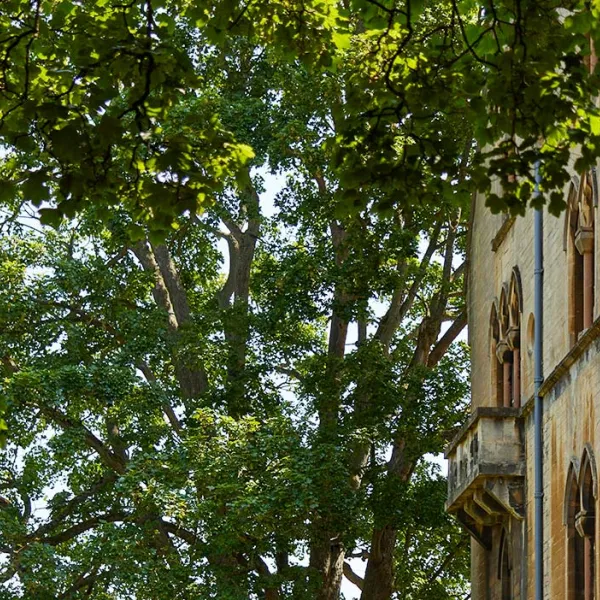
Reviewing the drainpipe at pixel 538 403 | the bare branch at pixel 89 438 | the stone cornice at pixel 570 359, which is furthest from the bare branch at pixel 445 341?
the stone cornice at pixel 570 359

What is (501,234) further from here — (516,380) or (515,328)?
(516,380)

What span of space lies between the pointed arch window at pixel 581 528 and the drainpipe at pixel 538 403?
1473mm

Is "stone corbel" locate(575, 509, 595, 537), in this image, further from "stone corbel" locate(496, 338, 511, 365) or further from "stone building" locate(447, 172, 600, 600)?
"stone corbel" locate(496, 338, 511, 365)

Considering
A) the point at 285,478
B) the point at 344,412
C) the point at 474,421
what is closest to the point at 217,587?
the point at 285,478

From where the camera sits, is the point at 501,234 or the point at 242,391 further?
the point at 242,391

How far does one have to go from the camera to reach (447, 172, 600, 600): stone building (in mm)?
19406

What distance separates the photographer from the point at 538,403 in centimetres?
2177

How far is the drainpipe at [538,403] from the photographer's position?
2138 cm

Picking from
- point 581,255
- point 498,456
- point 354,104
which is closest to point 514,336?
point 498,456

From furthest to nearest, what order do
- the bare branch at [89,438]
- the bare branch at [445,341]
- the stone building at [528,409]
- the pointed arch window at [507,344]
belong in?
the bare branch at [445,341] → the bare branch at [89,438] → the pointed arch window at [507,344] → the stone building at [528,409]

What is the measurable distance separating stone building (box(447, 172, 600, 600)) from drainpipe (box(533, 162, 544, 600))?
11 centimetres

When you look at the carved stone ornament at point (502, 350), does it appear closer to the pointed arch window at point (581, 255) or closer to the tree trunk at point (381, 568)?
the pointed arch window at point (581, 255)

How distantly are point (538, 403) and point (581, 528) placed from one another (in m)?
2.87

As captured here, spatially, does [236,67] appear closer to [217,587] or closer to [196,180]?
[217,587]
